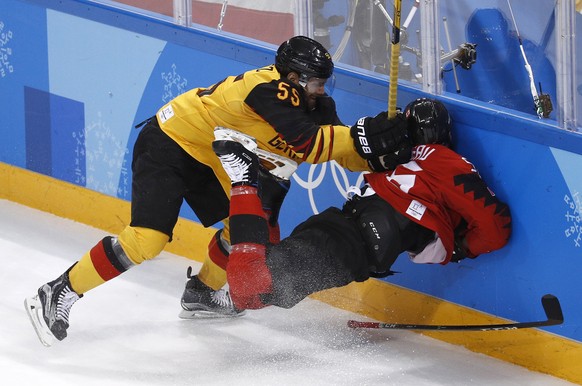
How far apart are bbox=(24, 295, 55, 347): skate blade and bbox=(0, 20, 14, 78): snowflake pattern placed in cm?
197

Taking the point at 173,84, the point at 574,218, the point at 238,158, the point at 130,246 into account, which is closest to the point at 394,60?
the point at 238,158

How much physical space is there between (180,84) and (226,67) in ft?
0.93

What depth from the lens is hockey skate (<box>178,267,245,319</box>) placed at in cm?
483

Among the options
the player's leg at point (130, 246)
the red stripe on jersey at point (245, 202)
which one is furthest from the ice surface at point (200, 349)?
the red stripe on jersey at point (245, 202)

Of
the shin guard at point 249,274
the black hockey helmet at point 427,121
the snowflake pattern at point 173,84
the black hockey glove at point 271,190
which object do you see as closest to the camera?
the shin guard at point 249,274

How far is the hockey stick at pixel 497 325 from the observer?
4070 millimetres

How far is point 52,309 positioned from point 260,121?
1.02 meters

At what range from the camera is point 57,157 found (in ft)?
19.5

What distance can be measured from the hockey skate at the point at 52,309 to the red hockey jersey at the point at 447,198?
3.98 feet

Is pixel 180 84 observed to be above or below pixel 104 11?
below

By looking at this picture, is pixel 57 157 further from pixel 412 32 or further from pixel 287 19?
pixel 412 32

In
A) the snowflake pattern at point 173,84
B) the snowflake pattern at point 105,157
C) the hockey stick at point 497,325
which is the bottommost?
the hockey stick at point 497,325

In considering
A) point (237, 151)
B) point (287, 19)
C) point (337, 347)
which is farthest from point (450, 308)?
point (287, 19)

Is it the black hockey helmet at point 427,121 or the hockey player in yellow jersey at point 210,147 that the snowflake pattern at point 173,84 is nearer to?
the hockey player in yellow jersey at point 210,147
